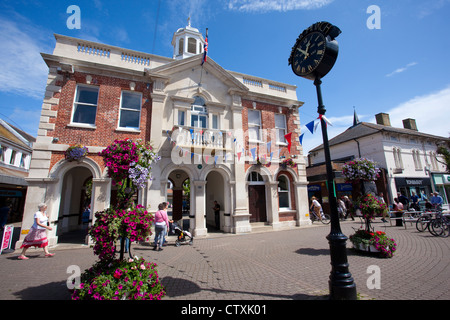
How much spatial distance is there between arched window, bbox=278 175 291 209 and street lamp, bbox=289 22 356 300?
9.52m

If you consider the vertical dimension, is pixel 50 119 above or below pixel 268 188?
above

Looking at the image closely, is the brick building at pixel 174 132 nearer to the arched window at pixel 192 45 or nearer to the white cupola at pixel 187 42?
the white cupola at pixel 187 42

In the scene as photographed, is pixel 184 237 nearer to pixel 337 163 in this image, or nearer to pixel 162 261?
pixel 162 261

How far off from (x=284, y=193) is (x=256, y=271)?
29.5ft

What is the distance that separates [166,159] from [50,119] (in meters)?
5.59

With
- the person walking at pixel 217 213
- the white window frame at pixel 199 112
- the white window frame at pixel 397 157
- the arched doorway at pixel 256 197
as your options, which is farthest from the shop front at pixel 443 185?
the white window frame at pixel 199 112

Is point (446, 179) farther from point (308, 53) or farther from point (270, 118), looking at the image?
point (308, 53)

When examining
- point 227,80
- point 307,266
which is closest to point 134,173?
point 307,266

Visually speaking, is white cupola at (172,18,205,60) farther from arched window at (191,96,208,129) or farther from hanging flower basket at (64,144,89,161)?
hanging flower basket at (64,144,89,161)

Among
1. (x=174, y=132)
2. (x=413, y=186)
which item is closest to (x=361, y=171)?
(x=174, y=132)

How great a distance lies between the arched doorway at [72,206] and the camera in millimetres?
11516

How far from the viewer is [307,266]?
19.5ft

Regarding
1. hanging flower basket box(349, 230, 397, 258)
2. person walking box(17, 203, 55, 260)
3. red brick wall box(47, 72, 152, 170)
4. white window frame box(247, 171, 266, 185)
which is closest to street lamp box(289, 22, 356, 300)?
hanging flower basket box(349, 230, 397, 258)

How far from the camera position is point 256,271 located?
561cm
